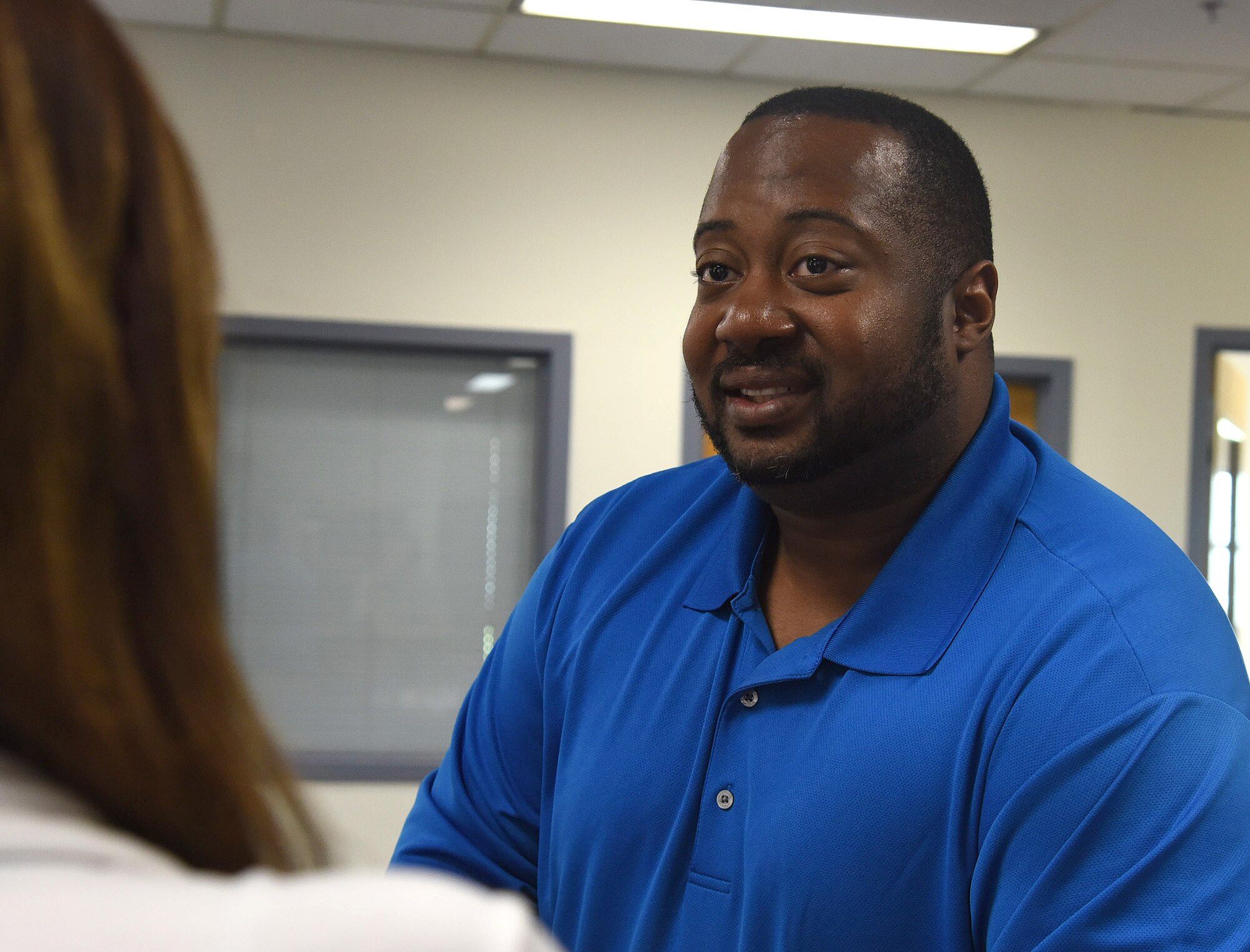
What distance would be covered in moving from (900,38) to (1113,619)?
266 cm

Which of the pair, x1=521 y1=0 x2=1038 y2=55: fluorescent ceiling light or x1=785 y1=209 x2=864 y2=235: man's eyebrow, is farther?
x1=521 y1=0 x2=1038 y2=55: fluorescent ceiling light

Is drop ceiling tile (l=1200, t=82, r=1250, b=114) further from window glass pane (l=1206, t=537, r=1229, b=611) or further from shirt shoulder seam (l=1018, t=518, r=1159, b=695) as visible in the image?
shirt shoulder seam (l=1018, t=518, r=1159, b=695)

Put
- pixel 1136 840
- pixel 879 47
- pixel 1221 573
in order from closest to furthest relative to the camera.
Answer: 1. pixel 1136 840
2. pixel 879 47
3. pixel 1221 573

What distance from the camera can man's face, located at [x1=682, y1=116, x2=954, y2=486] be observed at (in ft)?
3.42

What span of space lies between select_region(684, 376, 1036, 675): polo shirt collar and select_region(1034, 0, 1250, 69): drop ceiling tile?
2337 millimetres

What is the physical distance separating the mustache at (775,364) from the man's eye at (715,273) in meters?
0.07

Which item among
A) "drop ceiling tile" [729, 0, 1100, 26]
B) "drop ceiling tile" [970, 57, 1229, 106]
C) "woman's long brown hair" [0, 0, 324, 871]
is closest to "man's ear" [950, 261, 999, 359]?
"woman's long brown hair" [0, 0, 324, 871]

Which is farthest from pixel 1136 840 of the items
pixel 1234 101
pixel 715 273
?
pixel 1234 101

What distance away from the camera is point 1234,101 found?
3639 millimetres

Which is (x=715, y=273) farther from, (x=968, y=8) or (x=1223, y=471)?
(x=1223, y=471)

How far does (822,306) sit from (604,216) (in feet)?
8.32

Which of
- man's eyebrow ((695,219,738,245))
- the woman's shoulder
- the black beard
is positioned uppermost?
man's eyebrow ((695,219,738,245))

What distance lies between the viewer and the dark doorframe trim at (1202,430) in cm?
371

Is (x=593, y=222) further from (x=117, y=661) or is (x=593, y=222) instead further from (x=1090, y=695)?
(x=117, y=661)
